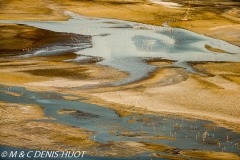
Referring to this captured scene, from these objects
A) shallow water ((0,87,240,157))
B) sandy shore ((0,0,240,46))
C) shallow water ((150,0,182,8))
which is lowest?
shallow water ((0,87,240,157))

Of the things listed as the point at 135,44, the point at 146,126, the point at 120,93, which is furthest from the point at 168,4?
the point at 146,126

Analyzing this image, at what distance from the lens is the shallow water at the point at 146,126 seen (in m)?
16.6

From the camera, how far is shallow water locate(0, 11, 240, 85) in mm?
28906

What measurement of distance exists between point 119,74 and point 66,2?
2929 centimetres

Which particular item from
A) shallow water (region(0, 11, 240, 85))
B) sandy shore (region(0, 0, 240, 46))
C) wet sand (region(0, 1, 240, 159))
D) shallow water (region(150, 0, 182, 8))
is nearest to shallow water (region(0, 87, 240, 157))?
wet sand (region(0, 1, 240, 159))

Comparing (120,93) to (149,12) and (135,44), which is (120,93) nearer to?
(135,44)

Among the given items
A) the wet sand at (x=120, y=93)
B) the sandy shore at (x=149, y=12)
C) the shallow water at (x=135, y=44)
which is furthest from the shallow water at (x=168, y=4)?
the wet sand at (x=120, y=93)

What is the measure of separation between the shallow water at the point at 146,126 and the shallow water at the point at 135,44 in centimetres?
502

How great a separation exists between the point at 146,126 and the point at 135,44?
16558 mm

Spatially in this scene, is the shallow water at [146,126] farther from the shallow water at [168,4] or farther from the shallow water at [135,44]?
the shallow water at [168,4]

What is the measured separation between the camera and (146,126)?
18062mm

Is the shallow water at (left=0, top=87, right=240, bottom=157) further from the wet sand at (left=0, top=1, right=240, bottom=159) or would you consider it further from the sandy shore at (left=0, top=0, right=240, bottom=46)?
the sandy shore at (left=0, top=0, right=240, bottom=46)

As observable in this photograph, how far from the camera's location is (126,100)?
21.1 m

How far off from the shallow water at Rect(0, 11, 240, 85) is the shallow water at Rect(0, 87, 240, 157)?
5017 mm
